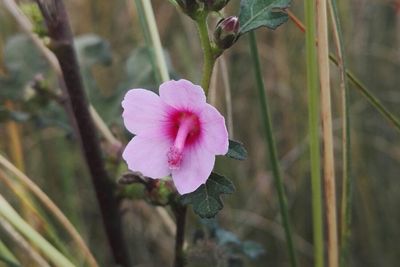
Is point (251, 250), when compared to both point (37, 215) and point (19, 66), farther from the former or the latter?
point (19, 66)

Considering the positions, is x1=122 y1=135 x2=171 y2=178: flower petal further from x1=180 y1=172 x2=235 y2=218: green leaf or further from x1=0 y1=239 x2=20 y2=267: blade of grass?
x1=0 y1=239 x2=20 y2=267: blade of grass

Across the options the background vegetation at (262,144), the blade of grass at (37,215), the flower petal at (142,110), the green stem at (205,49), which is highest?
the green stem at (205,49)

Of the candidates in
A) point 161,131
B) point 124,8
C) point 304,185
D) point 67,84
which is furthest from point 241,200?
point 161,131

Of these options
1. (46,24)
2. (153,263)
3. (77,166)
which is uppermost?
(46,24)

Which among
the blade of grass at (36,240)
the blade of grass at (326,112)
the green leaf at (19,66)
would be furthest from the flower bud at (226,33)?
the green leaf at (19,66)

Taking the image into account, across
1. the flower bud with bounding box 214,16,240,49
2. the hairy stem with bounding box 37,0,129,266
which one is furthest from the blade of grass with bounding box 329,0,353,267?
the hairy stem with bounding box 37,0,129,266

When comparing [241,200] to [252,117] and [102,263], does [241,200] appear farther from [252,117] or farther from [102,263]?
[102,263]

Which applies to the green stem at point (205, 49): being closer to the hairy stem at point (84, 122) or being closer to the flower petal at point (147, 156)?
the flower petal at point (147, 156)
